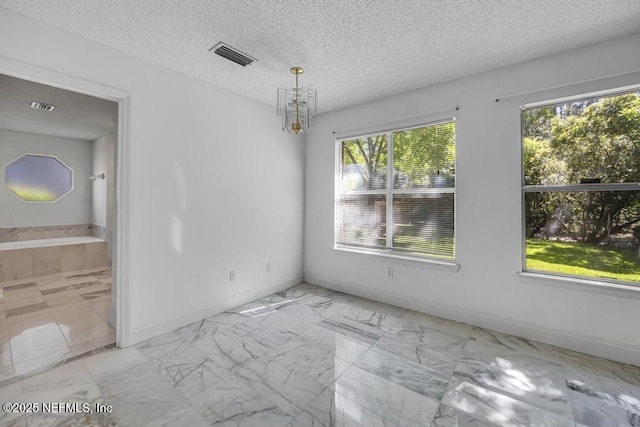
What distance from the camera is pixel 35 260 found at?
4.40m

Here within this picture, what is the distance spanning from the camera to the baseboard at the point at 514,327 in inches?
86.4

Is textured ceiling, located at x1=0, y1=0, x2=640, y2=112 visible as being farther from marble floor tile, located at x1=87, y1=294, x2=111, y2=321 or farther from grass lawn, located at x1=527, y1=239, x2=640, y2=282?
marble floor tile, located at x1=87, y1=294, x2=111, y2=321

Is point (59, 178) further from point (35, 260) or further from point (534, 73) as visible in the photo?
point (534, 73)

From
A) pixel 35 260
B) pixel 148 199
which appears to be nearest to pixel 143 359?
pixel 148 199

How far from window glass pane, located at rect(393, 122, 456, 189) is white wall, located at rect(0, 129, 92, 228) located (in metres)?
5.99

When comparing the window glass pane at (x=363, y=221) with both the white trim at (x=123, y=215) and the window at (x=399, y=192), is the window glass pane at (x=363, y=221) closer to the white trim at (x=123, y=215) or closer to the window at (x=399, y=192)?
the window at (x=399, y=192)

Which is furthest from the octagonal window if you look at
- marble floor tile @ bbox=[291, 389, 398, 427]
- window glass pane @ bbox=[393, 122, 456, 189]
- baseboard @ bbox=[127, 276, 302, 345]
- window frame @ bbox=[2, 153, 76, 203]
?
marble floor tile @ bbox=[291, 389, 398, 427]

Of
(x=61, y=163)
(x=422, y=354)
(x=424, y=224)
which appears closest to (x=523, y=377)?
(x=422, y=354)

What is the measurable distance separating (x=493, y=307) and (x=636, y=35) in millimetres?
2446

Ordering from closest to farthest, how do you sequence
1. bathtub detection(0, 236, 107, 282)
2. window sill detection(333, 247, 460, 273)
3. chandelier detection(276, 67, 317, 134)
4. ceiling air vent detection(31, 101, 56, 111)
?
1. chandelier detection(276, 67, 317, 134)
2. window sill detection(333, 247, 460, 273)
3. ceiling air vent detection(31, 101, 56, 111)
4. bathtub detection(0, 236, 107, 282)

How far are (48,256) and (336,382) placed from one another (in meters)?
5.20

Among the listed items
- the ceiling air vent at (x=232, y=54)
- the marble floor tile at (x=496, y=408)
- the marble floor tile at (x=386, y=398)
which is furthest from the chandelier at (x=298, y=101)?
the marble floor tile at (x=496, y=408)

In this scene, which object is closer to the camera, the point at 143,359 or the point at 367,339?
the point at 143,359

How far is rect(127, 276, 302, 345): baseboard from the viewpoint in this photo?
2.47m
